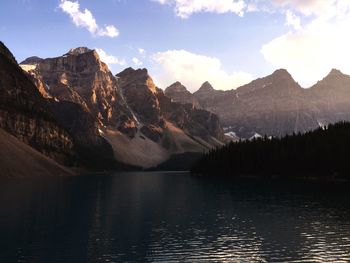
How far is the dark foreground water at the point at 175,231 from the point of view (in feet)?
172

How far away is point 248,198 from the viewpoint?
395ft

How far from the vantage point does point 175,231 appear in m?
68.3

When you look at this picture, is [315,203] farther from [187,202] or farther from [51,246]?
[51,246]

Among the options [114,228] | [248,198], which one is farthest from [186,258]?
[248,198]

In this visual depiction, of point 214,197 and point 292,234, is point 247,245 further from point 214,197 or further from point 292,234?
point 214,197

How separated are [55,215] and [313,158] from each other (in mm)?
134972

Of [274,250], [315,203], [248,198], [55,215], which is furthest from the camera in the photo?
[248,198]

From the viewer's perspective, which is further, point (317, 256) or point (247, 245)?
point (247, 245)

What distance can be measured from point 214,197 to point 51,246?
73031 mm

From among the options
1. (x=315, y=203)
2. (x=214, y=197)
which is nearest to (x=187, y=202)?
(x=214, y=197)

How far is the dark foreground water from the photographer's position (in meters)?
52.3

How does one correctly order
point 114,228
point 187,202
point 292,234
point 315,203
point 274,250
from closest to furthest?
point 274,250 → point 292,234 → point 114,228 → point 315,203 → point 187,202

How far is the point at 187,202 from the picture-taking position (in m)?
112

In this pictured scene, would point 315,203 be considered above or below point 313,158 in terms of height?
below
